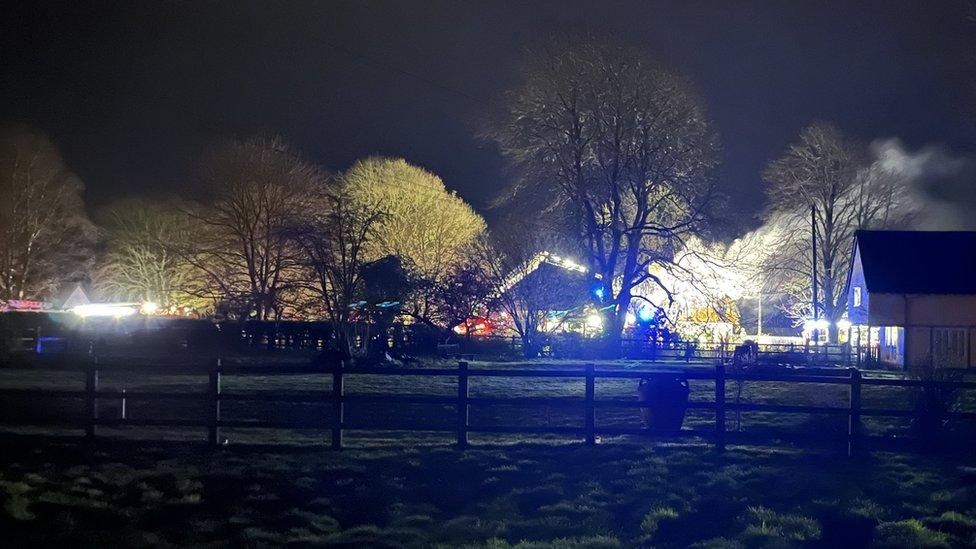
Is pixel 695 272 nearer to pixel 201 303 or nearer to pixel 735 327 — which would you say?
pixel 735 327

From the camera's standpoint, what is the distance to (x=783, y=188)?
59.8m

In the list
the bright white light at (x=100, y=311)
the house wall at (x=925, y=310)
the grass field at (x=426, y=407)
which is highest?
the house wall at (x=925, y=310)

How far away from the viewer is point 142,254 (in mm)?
71438

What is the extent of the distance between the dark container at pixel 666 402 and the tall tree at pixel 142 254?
60.3 m

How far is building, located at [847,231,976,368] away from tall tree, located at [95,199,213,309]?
46727mm

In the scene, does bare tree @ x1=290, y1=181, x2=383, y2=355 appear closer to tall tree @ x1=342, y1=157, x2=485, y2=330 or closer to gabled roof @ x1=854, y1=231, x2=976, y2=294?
tall tree @ x1=342, y1=157, x2=485, y2=330

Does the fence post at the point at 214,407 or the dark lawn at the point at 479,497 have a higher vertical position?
the fence post at the point at 214,407

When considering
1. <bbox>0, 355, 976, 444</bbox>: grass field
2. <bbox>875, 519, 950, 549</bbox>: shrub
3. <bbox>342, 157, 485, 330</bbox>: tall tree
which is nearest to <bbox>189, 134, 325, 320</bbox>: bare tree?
<bbox>342, 157, 485, 330</bbox>: tall tree

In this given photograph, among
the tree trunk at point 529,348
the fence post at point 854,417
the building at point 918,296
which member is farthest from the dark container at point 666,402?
the building at point 918,296

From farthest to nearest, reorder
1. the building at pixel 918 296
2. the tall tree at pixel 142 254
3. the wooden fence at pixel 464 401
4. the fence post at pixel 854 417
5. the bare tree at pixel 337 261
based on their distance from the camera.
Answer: the tall tree at pixel 142 254, the building at pixel 918 296, the bare tree at pixel 337 261, the wooden fence at pixel 464 401, the fence post at pixel 854 417

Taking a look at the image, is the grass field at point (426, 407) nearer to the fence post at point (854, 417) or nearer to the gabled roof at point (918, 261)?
the fence post at point (854, 417)

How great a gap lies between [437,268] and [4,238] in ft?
101

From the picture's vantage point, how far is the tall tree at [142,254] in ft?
233

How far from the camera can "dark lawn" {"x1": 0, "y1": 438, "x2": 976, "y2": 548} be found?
9445 millimetres
